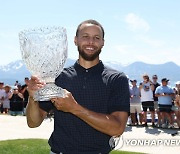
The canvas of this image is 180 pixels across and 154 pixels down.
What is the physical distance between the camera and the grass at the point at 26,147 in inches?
352

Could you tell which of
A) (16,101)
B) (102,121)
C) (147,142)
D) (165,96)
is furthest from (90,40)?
(16,101)

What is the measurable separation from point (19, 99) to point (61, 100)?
13493mm

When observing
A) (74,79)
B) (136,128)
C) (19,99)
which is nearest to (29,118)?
(74,79)

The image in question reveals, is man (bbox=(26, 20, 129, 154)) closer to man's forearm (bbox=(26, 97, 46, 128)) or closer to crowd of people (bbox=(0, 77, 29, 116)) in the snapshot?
man's forearm (bbox=(26, 97, 46, 128))

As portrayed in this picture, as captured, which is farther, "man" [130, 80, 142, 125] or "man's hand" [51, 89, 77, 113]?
"man" [130, 80, 142, 125]

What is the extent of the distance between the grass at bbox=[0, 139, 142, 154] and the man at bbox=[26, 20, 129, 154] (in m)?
6.07

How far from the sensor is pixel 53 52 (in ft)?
9.07

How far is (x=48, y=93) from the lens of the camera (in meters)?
2.46

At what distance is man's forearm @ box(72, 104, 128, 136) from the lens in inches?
102

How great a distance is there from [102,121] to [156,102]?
10.9 m

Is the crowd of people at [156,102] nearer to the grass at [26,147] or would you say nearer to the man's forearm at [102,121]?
the grass at [26,147]

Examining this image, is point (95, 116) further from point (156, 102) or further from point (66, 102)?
point (156, 102)

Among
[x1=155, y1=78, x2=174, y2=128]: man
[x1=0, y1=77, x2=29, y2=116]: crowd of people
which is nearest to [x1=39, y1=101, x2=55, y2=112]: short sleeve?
[x1=155, y1=78, x2=174, y2=128]: man

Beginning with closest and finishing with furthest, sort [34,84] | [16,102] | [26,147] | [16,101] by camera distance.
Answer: [34,84] < [26,147] < [16,101] < [16,102]
